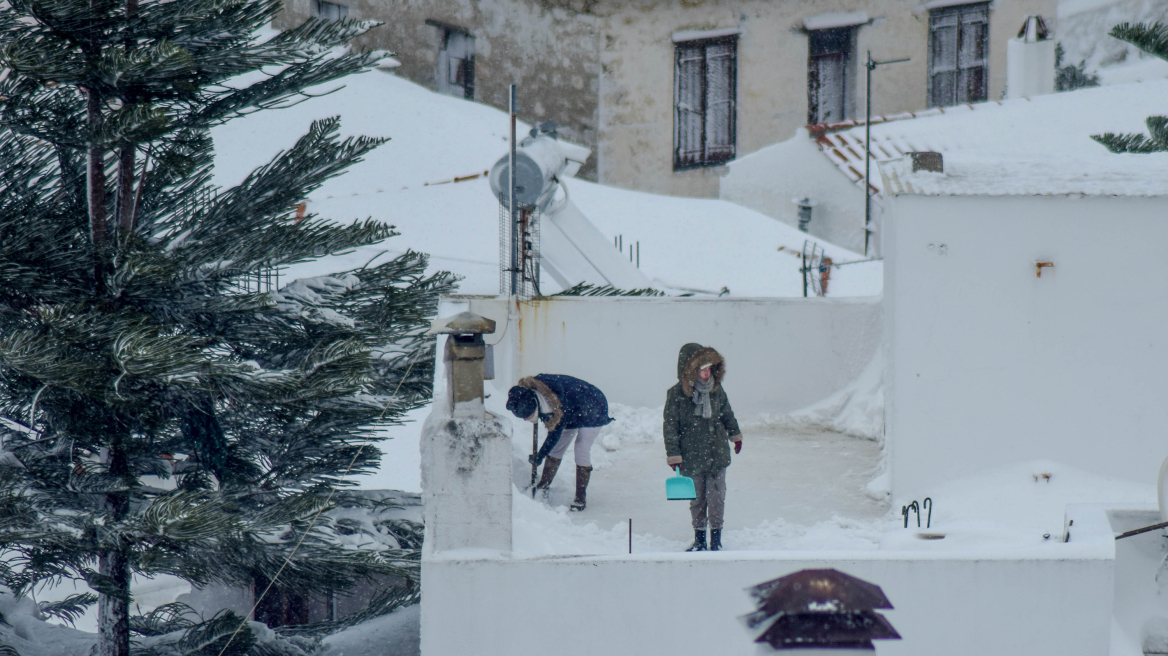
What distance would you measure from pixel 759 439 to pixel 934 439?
7.17ft

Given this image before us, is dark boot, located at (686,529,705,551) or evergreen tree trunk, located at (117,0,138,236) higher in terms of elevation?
evergreen tree trunk, located at (117,0,138,236)

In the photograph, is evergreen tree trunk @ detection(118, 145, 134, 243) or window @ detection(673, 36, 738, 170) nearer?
evergreen tree trunk @ detection(118, 145, 134, 243)

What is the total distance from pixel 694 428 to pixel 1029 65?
1431 centimetres

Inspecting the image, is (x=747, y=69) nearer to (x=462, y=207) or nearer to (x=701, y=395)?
(x=462, y=207)

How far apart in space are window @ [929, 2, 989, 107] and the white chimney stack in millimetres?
1930

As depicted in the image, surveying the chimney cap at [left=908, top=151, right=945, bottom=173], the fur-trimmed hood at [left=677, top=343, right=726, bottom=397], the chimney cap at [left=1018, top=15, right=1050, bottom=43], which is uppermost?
the chimney cap at [left=1018, top=15, right=1050, bottom=43]

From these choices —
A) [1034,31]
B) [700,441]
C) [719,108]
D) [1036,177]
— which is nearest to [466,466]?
[700,441]

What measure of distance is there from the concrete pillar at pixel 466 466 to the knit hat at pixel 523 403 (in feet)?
5.36

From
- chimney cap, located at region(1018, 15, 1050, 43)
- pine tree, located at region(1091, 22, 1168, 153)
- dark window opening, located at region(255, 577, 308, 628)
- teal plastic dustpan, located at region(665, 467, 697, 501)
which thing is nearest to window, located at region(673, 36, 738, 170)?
chimney cap, located at region(1018, 15, 1050, 43)

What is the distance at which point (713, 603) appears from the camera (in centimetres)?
602

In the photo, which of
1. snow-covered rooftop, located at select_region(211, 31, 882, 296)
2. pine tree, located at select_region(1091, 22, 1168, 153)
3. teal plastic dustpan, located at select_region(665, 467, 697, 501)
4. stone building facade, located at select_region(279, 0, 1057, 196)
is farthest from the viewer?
stone building facade, located at select_region(279, 0, 1057, 196)

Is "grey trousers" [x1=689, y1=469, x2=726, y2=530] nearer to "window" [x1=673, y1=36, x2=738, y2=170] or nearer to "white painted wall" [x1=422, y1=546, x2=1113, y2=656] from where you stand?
"white painted wall" [x1=422, y1=546, x2=1113, y2=656]

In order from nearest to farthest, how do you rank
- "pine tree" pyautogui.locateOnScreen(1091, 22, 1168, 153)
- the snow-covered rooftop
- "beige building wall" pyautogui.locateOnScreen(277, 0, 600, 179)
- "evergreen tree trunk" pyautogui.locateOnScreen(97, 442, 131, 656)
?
"evergreen tree trunk" pyautogui.locateOnScreen(97, 442, 131, 656) < "pine tree" pyautogui.locateOnScreen(1091, 22, 1168, 153) < the snow-covered rooftop < "beige building wall" pyautogui.locateOnScreen(277, 0, 600, 179)

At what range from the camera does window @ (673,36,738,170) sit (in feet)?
71.7
